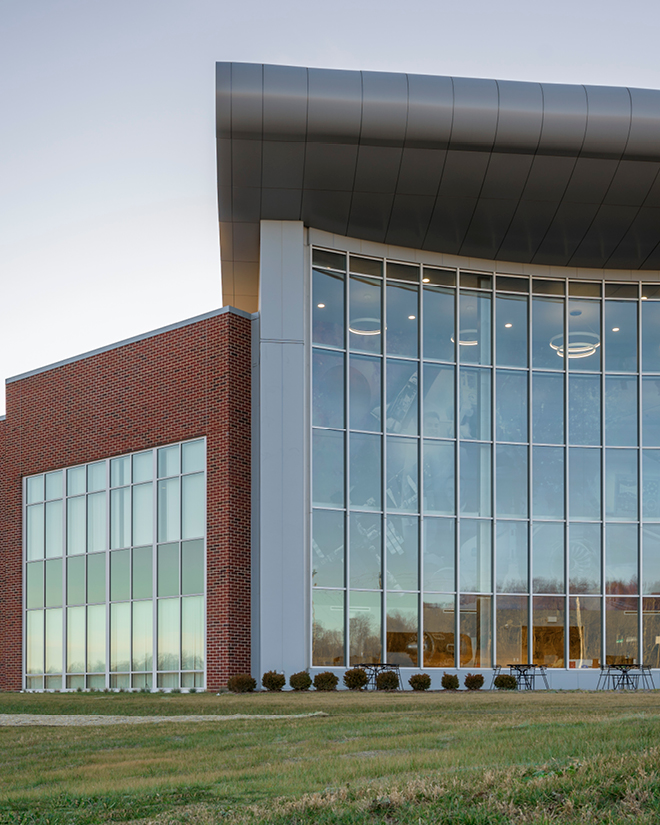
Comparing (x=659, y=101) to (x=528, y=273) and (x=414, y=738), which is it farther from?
(x=414, y=738)

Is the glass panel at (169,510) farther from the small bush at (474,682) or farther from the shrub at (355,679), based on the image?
the small bush at (474,682)

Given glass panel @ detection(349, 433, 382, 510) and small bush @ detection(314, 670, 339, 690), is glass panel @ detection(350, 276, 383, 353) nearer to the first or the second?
glass panel @ detection(349, 433, 382, 510)

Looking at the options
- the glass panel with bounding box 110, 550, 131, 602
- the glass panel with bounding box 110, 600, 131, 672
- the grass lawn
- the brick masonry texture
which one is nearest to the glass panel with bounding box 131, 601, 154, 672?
the glass panel with bounding box 110, 600, 131, 672

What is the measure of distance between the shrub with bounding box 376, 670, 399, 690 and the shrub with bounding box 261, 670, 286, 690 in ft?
7.25

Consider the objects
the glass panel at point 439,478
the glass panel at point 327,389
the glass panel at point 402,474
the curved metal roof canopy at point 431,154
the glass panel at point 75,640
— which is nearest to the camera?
the curved metal roof canopy at point 431,154

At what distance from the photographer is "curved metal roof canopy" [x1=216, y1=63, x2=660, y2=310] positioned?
21516 millimetres

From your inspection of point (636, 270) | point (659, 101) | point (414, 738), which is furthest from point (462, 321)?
point (414, 738)

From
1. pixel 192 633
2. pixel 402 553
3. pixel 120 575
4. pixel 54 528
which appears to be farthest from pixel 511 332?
pixel 54 528

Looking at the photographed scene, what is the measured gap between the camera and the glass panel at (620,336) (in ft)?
87.9

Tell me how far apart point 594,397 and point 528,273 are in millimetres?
3992

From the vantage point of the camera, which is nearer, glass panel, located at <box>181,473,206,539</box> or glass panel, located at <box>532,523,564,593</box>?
glass panel, located at <box>181,473,206,539</box>

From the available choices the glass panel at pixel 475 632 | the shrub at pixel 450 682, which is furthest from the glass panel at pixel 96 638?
the glass panel at pixel 475 632

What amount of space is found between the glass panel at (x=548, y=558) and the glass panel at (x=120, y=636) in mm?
10958

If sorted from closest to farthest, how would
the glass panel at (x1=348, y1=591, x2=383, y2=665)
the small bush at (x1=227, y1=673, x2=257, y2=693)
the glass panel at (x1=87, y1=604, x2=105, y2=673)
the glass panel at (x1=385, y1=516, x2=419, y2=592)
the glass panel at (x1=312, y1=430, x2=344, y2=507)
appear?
the small bush at (x1=227, y1=673, x2=257, y2=693)
the glass panel at (x1=348, y1=591, x2=383, y2=665)
the glass panel at (x1=312, y1=430, x2=344, y2=507)
the glass panel at (x1=385, y1=516, x2=419, y2=592)
the glass panel at (x1=87, y1=604, x2=105, y2=673)
